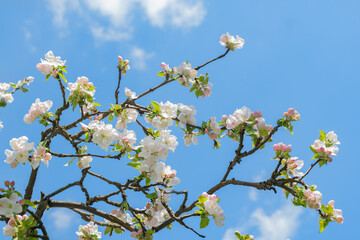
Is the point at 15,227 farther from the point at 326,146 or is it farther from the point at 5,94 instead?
the point at 326,146

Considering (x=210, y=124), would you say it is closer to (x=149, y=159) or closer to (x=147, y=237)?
(x=149, y=159)

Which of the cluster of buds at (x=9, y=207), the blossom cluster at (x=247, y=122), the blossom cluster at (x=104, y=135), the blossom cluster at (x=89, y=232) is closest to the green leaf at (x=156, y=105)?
the blossom cluster at (x=104, y=135)

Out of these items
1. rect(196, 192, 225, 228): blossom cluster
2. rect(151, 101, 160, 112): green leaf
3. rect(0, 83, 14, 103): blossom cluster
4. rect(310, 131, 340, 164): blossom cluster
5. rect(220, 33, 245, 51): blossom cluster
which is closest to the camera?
rect(196, 192, 225, 228): blossom cluster

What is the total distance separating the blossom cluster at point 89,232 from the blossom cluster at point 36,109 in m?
1.15

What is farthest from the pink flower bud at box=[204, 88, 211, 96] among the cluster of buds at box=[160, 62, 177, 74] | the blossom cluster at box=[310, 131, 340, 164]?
the blossom cluster at box=[310, 131, 340, 164]

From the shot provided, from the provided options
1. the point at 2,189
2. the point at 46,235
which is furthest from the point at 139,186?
the point at 2,189

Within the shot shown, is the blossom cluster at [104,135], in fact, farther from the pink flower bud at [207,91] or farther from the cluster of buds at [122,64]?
the cluster of buds at [122,64]

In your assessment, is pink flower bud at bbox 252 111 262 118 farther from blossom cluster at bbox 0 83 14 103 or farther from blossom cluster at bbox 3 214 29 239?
blossom cluster at bbox 0 83 14 103

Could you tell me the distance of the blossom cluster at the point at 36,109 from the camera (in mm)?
2797

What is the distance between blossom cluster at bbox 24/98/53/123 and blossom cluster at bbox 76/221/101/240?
45.5 inches

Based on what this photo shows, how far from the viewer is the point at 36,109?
280 cm

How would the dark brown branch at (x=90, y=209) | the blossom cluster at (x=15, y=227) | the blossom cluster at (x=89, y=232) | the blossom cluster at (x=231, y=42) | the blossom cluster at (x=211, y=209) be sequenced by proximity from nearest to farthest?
1. the blossom cluster at (x=211, y=209)
2. the blossom cluster at (x=15, y=227)
3. the dark brown branch at (x=90, y=209)
4. the blossom cluster at (x=89, y=232)
5. the blossom cluster at (x=231, y=42)

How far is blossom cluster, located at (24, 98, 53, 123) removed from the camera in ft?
9.18

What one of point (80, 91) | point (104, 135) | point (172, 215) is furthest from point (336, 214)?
point (80, 91)
